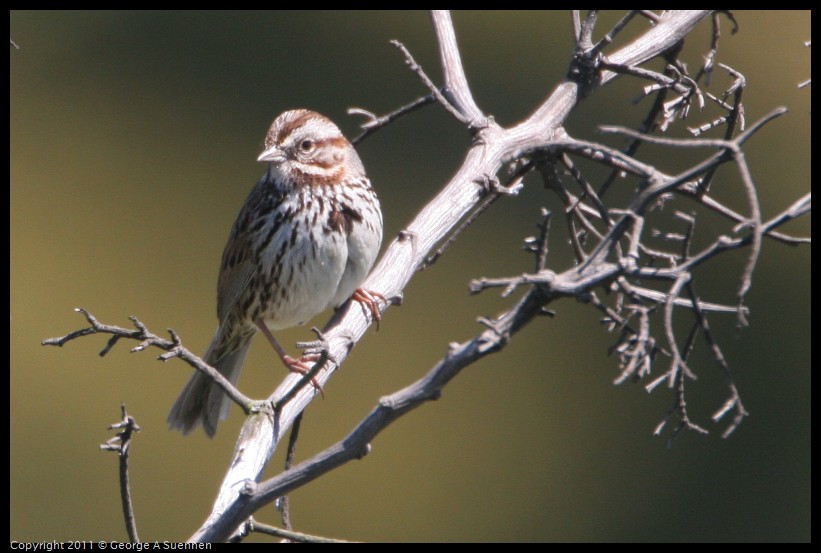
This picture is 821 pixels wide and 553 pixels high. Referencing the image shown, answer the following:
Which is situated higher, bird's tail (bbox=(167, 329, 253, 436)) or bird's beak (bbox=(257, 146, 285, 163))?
bird's beak (bbox=(257, 146, 285, 163))

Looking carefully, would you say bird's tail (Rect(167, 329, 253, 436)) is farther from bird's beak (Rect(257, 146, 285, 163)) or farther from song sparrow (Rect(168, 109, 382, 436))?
bird's beak (Rect(257, 146, 285, 163))

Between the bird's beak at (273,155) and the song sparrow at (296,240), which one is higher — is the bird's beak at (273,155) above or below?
above

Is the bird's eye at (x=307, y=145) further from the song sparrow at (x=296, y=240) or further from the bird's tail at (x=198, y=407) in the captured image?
the bird's tail at (x=198, y=407)

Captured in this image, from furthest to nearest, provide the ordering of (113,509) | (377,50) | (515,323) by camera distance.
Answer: (377,50) < (113,509) < (515,323)

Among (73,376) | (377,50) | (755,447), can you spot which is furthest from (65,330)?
(755,447)

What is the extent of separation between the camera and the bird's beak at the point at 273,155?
328 centimetres

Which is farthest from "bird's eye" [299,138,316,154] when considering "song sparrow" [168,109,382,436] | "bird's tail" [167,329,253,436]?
"bird's tail" [167,329,253,436]

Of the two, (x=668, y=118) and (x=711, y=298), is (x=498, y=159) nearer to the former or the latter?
(x=668, y=118)

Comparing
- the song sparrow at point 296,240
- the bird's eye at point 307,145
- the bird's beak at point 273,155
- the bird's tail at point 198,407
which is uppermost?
the bird's eye at point 307,145

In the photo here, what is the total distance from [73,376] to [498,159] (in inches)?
120

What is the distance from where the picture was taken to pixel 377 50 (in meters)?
5.52

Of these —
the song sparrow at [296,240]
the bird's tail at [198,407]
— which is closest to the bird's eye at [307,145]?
the song sparrow at [296,240]

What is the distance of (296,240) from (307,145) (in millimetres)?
305

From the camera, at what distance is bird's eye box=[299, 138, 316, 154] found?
336 centimetres
